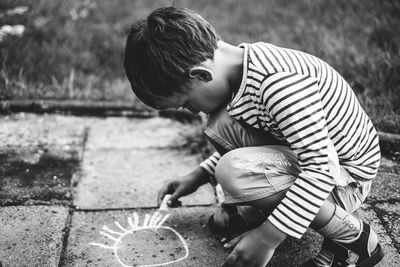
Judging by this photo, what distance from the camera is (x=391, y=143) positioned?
85.7 inches

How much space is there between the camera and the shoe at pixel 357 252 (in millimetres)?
1434

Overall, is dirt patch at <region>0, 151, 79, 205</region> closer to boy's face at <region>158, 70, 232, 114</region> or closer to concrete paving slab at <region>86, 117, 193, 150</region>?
concrete paving slab at <region>86, 117, 193, 150</region>

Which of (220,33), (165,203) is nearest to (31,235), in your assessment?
(165,203)

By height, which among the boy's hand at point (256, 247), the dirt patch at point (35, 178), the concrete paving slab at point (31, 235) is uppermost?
the boy's hand at point (256, 247)

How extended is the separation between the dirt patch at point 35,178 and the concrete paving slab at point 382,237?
1.20 meters

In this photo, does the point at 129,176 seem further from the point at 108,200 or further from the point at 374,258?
the point at 374,258

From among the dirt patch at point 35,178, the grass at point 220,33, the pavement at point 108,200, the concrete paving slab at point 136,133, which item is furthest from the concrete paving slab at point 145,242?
the grass at point 220,33

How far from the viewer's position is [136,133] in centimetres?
245

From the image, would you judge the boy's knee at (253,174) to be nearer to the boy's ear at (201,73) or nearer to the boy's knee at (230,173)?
the boy's knee at (230,173)

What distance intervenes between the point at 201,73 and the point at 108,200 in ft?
2.59

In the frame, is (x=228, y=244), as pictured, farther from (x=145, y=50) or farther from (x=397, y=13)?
(x=397, y=13)

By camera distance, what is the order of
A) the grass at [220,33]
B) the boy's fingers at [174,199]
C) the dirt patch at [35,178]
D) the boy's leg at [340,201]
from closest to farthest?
1. the boy's leg at [340,201]
2. the boy's fingers at [174,199]
3. the dirt patch at [35,178]
4. the grass at [220,33]

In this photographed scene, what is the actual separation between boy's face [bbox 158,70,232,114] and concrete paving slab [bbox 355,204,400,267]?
0.76 metres

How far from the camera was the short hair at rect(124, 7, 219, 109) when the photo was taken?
1374mm
